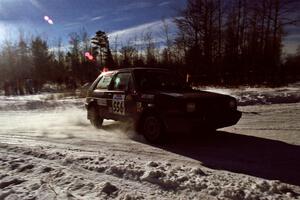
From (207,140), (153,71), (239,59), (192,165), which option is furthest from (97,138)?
(239,59)

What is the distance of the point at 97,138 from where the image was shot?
23.5 feet

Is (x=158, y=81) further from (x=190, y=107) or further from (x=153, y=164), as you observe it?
(x=153, y=164)

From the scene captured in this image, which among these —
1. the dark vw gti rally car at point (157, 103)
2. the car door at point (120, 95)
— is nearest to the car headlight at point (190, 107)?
the dark vw gti rally car at point (157, 103)

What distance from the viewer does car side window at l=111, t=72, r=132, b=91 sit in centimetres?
713

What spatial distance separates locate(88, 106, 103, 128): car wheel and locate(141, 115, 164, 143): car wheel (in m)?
2.16

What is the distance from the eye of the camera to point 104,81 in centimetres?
816

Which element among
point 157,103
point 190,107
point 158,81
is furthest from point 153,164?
point 158,81

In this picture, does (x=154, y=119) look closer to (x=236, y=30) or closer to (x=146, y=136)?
(x=146, y=136)

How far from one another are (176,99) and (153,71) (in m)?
1.72

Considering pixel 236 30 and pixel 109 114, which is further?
pixel 236 30

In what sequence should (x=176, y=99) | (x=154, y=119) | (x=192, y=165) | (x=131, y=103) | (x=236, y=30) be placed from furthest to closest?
(x=236, y=30)
(x=131, y=103)
(x=154, y=119)
(x=176, y=99)
(x=192, y=165)

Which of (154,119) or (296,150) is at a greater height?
(154,119)

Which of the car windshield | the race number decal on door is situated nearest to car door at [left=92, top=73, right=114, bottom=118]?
the race number decal on door

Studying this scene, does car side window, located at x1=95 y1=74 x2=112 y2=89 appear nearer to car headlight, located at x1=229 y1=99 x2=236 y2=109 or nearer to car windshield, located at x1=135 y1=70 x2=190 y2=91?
car windshield, located at x1=135 y1=70 x2=190 y2=91
